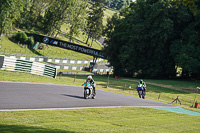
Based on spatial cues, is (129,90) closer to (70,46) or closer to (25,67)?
(25,67)

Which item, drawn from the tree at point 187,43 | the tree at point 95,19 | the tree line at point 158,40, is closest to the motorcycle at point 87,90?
the tree at point 187,43

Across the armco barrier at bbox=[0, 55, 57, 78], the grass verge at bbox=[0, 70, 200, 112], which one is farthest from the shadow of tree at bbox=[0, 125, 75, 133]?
the armco barrier at bbox=[0, 55, 57, 78]

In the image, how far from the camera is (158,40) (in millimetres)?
51031

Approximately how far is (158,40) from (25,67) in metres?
29.1

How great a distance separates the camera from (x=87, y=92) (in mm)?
19094

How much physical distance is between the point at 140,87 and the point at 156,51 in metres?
Answer: 25.0

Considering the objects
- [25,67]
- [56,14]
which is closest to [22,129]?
[25,67]

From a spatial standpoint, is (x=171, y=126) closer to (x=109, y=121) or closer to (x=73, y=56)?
(x=109, y=121)

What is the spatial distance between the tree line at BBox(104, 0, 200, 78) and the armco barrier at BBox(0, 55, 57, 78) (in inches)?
906

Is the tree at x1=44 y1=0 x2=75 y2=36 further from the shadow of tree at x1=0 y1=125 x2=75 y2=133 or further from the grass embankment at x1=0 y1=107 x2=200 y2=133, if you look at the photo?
the shadow of tree at x1=0 y1=125 x2=75 y2=133

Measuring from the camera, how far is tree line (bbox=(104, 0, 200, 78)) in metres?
48.8

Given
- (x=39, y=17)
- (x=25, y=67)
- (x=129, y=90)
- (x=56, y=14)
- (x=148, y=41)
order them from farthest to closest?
(x=39, y=17), (x=56, y=14), (x=148, y=41), (x=129, y=90), (x=25, y=67)

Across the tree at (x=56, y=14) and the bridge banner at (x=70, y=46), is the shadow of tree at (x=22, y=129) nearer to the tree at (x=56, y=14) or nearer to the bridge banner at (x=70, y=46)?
the bridge banner at (x=70, y=46)

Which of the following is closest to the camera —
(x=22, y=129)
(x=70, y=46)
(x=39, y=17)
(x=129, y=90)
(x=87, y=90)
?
(x=22, y=129)
